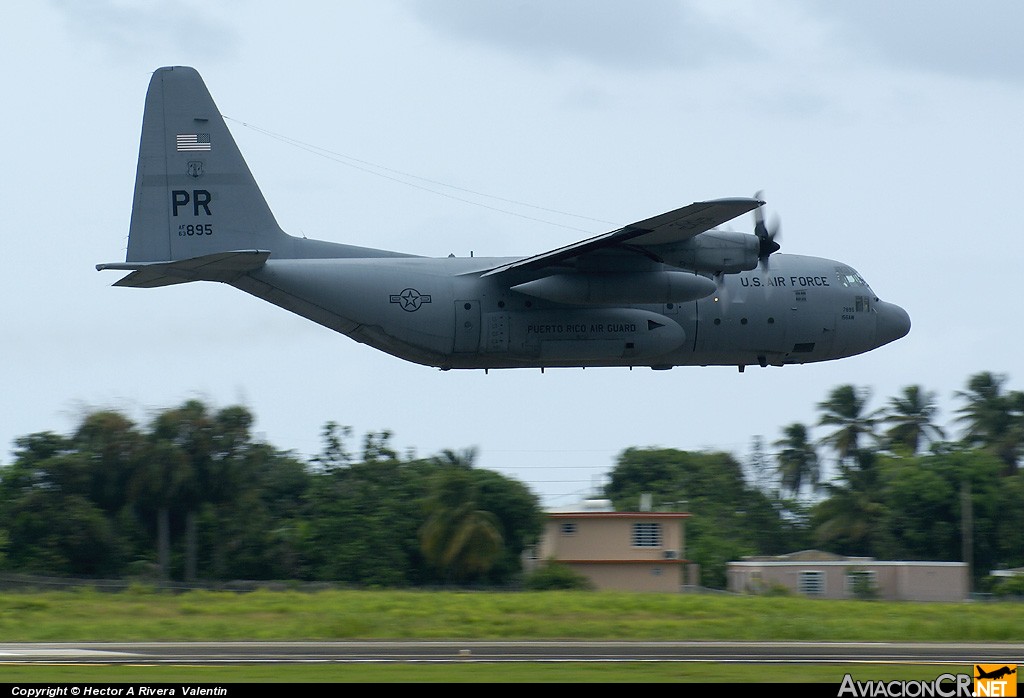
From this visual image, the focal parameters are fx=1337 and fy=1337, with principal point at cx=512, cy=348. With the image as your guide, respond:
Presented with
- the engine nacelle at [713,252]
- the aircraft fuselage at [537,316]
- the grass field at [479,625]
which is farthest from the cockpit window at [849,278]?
the grass field at [479,625]

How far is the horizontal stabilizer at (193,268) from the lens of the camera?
25484 mm

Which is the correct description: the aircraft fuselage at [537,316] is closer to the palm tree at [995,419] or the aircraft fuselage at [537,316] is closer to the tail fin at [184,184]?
the tail fin at [184,184]

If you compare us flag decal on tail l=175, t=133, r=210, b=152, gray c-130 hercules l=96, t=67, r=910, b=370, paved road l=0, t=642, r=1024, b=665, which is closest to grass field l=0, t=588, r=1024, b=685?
paved road l=0, t=642, r=1024, b=665

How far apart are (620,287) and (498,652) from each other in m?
7.57

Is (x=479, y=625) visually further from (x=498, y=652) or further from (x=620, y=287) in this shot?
(x=620, y=287)

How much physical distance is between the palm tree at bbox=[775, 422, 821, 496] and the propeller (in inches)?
2010

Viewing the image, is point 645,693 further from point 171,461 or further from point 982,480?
point 982,480

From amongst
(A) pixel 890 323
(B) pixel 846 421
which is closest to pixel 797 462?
(B) pixel 846 421

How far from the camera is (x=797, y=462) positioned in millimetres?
77062

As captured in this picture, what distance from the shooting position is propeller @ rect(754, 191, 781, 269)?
27125 mm

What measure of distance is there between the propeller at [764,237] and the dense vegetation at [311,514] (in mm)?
21523

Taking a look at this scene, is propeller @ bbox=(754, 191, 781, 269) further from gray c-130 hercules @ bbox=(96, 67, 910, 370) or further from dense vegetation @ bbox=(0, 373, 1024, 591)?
dense vegetation @ bbox=(0, 373, 1024, 591)

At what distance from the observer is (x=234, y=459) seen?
51.5 metres

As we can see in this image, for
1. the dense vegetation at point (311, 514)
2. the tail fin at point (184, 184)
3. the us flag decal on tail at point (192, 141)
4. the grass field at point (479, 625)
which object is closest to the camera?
the grass field at point (479, 625)
